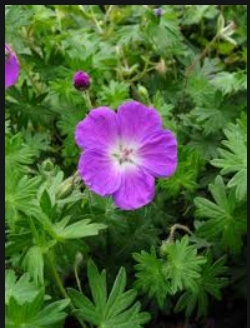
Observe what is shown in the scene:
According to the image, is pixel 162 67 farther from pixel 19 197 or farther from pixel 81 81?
pixel 19 197

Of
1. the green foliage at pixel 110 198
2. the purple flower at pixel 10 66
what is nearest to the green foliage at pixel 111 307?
the green foliage at pixel 110 198

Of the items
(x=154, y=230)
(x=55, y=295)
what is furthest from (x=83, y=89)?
(x=55, y=295)

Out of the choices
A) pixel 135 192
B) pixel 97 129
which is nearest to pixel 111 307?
pixel 135 192

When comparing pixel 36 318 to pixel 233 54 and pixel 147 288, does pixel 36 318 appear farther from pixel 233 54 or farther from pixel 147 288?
pixel 233 54

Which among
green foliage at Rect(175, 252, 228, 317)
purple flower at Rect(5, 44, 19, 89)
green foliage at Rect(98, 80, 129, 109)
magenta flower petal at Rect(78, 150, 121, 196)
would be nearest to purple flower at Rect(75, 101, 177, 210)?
magenta flower petal at Rect(78, 150, 121, 196)

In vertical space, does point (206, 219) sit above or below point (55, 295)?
above

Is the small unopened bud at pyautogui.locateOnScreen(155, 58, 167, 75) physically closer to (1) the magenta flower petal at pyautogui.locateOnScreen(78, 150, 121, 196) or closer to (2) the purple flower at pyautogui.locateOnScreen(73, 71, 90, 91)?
(2) the purple flower at pyautogui.locateOnScreen(73, 71, 90, 91)
